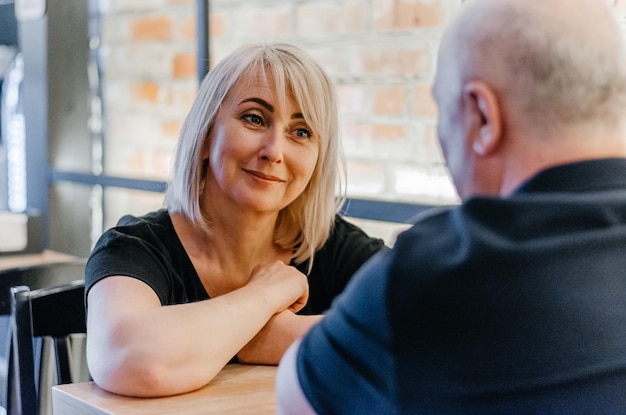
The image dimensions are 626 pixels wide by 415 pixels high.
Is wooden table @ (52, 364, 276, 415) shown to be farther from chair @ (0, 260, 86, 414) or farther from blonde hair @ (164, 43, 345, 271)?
chair @ (0, 260, 86, 414)

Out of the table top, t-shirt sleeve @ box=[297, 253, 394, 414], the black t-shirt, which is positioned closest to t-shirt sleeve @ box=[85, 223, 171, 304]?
the black t-shirt

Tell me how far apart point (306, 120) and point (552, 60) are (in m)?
0.88

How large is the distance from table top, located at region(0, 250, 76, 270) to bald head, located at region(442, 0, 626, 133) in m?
2.17

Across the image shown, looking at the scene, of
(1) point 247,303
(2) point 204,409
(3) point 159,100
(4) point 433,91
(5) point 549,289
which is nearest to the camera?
(5) point 549,289

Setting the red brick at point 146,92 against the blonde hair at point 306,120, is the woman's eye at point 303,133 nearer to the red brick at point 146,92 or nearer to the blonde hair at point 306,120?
the blonde hair at point 306,120

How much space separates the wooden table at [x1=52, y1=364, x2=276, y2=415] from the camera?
1.24 m

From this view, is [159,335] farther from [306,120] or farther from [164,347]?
[306,120]

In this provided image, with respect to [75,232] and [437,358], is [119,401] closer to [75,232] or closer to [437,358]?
[437,358]

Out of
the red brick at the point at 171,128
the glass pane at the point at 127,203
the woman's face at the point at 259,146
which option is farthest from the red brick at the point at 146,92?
the woman's face at the point at 259,146

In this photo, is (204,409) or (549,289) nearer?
(549,289)

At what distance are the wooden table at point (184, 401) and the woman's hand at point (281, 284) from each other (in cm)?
19

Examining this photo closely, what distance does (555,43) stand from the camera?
0.79m

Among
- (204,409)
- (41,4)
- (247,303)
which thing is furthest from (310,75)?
(41,4)

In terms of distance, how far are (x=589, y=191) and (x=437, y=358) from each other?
0.71 feet
